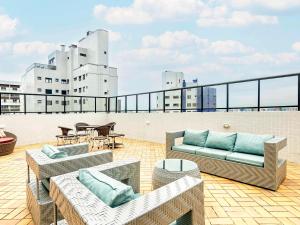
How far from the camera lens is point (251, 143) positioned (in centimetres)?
328

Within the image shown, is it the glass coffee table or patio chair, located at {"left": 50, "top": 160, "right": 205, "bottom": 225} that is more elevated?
patio chair, located at {"left": 50, "top": 160, "right": 205, "bottom": 225}

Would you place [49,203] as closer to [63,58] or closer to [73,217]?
[73,217]

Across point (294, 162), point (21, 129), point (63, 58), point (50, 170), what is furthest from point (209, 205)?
point (63, 58)

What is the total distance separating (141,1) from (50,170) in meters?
7.64

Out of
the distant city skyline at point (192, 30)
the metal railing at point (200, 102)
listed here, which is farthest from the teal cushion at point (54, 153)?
the distant city skyline at point (192, 30)

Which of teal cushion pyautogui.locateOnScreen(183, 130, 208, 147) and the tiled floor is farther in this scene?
teal cushion pyautogui.locateOnScreen(183, 130, 208, 147)

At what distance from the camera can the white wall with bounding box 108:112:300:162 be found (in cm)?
405

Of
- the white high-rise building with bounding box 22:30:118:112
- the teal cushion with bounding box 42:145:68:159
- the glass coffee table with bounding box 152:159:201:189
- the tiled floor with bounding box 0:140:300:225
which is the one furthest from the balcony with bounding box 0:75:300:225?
the white high-rise building with bounding box 22:30:118:112

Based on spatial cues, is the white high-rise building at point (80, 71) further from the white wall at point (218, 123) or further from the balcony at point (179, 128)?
the white wall at point (218, 123)

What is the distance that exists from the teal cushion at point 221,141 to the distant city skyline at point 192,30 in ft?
6.31

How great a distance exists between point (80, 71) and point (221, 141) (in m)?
19.6

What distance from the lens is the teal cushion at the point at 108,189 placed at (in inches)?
42.8

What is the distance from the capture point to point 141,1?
299 inches

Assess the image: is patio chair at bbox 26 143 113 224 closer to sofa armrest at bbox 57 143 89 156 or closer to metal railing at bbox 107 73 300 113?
sofa armrest at bbox 57 143 89 156
